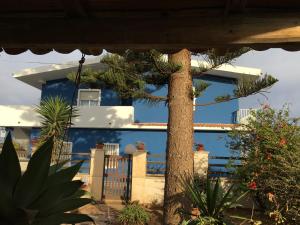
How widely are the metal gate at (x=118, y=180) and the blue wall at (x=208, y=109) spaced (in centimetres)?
718

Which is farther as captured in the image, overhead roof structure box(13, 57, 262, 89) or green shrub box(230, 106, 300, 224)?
overhead roof structure box(13, 57, 262, 89)

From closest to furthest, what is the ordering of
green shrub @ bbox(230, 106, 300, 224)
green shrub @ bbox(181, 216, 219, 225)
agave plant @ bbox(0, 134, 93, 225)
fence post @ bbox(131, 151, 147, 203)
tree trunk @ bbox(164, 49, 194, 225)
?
agave plant @ bbox(0, 134, 93, 225) < green shrub @ bbox(181, 216, 219, 225) < tree trunk @ bbox(164, 49, 194, 225) < green shrub @ bbox(230, 106, 300, 224) < fence post @ bbox(131, 151, 147, 203)

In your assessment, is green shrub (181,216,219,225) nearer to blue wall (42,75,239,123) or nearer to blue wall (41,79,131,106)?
blue wall (42,75,239,123)

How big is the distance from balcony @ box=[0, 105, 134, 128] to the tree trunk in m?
12.4

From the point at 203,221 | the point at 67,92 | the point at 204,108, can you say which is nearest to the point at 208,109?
the point at 204,108

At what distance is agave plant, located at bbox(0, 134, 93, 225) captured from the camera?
236 centimetres

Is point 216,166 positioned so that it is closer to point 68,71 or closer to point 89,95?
point 89,95

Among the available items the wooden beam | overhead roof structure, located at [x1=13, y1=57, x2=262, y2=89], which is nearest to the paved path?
the wooden beam

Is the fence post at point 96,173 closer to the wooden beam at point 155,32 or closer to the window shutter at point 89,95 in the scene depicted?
the window shutter at point 89,95

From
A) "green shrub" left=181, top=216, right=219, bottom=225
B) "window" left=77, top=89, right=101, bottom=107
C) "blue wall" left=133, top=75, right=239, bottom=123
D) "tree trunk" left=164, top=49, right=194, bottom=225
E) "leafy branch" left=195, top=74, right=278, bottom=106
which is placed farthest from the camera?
"window" left=77, top=89, right=101, bottom=107

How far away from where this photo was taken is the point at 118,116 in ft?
72.3

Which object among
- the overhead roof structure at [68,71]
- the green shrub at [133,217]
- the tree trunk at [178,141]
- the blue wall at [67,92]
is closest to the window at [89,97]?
the blue wall at [67,92]

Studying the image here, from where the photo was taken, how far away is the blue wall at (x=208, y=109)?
23.0 metres

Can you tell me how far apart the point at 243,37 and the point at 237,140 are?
10.1 m
